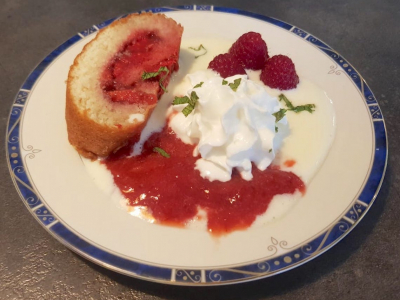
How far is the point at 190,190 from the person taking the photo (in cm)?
176

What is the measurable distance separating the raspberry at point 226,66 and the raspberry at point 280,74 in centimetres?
18

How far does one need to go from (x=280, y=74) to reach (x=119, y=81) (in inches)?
37.7

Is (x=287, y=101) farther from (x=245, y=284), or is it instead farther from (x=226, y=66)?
(x=245, y=284)

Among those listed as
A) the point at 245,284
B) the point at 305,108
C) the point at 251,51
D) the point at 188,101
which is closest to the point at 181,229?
the point at 245,284

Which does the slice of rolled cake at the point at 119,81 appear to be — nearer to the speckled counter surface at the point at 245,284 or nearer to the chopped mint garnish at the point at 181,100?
the chopped mint garnish at the point at 181,100

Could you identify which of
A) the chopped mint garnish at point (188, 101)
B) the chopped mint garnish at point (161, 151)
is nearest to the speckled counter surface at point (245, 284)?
the chopped mint garnish at point (161, 151)

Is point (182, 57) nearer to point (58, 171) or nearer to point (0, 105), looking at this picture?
point (58, 171)

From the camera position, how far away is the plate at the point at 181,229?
4.97 ft

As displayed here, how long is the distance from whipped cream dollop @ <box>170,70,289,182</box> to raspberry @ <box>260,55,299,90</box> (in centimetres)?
32

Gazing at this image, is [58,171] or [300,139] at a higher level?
[300,139]

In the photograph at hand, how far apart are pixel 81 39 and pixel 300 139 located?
63.2 inches

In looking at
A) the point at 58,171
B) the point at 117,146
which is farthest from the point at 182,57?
the point at 58,171

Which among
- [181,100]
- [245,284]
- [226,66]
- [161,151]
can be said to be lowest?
[245,284]

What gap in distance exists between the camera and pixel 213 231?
5.41 feet
